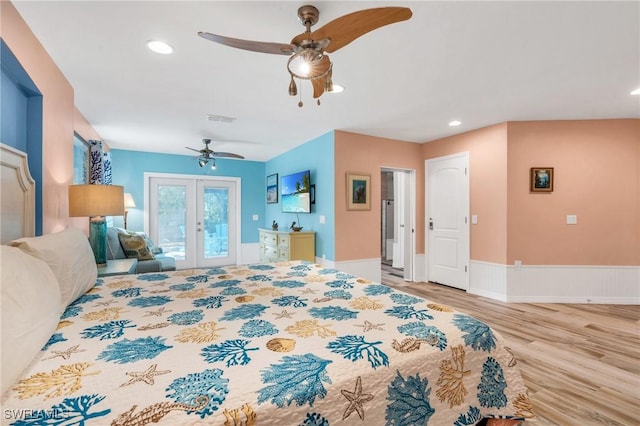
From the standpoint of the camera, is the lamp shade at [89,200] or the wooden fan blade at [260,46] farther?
the lamp shade at [89,200]

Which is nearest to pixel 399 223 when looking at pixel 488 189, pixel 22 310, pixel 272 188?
pixel 488 189

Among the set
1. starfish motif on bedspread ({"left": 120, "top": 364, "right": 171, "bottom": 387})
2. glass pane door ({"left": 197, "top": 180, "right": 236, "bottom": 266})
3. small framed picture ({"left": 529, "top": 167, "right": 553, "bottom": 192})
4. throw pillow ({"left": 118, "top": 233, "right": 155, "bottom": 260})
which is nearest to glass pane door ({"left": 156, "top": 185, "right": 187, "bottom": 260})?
glass pane door ({"left": 197, "top": 180, "right": 236, "bottom": 266})

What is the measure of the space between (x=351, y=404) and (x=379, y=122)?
3586mm

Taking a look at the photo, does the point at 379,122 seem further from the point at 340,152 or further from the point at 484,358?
the point at 484,358

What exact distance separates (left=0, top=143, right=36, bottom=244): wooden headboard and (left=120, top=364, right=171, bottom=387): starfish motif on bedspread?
4.30 feet

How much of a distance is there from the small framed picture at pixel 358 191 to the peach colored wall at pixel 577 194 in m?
1.88

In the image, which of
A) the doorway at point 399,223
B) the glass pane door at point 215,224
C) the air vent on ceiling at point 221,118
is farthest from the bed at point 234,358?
the glass pane door at point 215,224

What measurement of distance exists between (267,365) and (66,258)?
131cm

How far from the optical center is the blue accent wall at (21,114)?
5.55 feet

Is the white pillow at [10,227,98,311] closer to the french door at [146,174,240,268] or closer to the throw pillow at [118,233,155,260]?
the throw pillow at [118,233,155,260]

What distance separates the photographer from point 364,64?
93.0 inches

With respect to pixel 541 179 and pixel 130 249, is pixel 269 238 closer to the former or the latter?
pixel 130 249

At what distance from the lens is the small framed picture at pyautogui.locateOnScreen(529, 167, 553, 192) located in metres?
3.88

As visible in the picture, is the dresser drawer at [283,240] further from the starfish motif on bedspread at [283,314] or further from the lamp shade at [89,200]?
the starfish motif on bedspread at [283,314]
